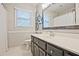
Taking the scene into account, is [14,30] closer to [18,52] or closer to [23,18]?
[23,18]

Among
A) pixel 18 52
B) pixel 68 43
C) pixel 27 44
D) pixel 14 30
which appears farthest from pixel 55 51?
pixel 14 30

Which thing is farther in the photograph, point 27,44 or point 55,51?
point 27,44

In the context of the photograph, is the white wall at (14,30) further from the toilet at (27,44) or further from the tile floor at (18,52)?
the tile floor at (18,52)

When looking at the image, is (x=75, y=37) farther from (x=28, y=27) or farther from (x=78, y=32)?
(x=28, y=27)

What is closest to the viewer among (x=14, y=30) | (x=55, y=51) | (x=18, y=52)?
(x=55, y=51)

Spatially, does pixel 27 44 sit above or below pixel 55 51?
below

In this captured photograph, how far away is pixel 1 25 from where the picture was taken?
3.78 metres

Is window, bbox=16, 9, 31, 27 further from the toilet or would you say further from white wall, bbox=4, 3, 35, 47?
the toilet

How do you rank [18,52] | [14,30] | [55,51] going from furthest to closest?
[14,30] < [18,52] < [55,51]

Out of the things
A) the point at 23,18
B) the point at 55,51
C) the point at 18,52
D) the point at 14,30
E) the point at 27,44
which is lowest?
the point at 18,52

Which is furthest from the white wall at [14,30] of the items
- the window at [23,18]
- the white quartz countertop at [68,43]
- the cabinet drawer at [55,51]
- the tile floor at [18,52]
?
the cabinet drawer at [55,51]

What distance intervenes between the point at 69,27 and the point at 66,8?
426 mm

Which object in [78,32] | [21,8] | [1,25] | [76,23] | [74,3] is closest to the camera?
[78,32]

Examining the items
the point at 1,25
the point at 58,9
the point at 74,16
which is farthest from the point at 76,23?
the point at 1,25
